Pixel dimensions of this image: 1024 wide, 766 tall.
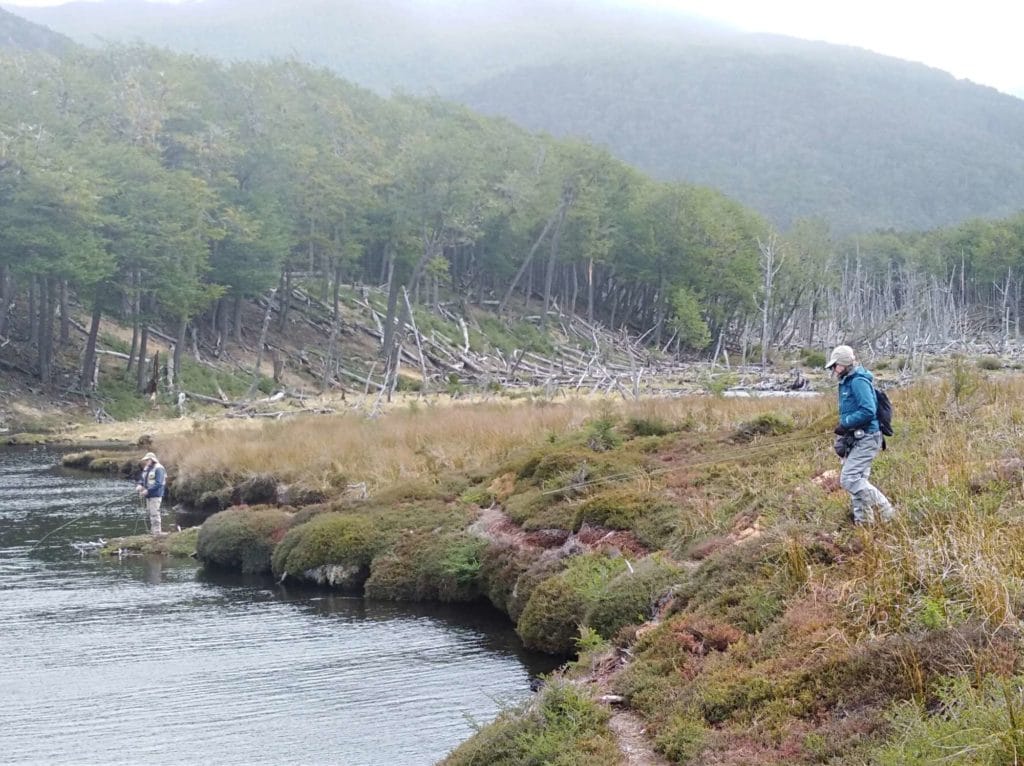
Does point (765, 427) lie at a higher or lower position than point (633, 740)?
higher

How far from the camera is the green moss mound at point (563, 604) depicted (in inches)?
533

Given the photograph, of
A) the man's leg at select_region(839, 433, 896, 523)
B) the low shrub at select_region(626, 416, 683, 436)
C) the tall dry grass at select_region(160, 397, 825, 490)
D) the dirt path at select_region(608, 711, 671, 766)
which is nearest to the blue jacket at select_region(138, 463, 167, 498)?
the tall dry grass at select_region(160, 397, 825, 490)

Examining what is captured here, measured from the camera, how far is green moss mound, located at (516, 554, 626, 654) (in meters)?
13.5

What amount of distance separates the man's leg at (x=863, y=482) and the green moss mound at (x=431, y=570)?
7455 mm

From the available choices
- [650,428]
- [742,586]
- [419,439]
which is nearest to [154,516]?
[419,439]

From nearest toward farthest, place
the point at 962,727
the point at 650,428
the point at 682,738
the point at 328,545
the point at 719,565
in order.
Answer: the point at 962,727
the point at 682,738
the point at 719,565
the point at 328,545
the point at 650,428

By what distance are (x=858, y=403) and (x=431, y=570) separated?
27.4 feet

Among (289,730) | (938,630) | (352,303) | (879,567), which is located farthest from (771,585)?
(352,303)

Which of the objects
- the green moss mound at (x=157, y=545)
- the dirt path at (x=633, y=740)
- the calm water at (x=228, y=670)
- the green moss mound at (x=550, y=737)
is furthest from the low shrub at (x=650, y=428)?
the dirt path at (x=633, y=740)

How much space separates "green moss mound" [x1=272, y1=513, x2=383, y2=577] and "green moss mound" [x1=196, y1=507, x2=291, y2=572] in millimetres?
741

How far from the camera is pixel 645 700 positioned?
30.2 feet

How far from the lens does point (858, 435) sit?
420 inches

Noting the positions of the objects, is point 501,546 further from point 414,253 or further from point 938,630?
point 414,253

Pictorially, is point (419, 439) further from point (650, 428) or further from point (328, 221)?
point (328, 221)
